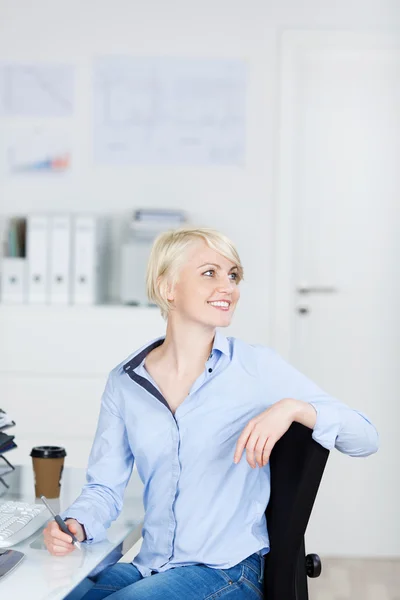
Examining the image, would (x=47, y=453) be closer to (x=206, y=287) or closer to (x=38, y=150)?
(x=206, y=287)

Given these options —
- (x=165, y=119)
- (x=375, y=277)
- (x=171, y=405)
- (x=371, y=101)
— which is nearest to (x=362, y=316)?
(x=375, y=277)

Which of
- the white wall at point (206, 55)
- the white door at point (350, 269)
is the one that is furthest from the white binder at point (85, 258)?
the white door at point (350, 269)

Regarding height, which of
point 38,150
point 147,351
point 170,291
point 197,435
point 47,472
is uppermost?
point 38,150

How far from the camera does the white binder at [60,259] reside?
11.3ft

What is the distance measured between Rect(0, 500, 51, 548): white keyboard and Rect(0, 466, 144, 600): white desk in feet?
0.04

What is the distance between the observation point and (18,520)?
1542 mm

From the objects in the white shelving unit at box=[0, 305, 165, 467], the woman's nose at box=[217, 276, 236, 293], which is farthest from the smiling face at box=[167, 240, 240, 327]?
the white shelving unit at box=[0, 305, 165, 467]

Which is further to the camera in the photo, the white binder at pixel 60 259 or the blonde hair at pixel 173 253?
the white binder at pixel 60 259

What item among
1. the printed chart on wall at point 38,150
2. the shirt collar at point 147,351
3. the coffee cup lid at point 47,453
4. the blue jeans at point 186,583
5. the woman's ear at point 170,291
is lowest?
the blue jeans at point 186,583

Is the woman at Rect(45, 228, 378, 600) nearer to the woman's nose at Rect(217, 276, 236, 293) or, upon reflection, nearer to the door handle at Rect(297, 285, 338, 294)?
the woman's nose at Rect(217, 276, 236, 293)

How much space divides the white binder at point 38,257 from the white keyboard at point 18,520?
1.84m

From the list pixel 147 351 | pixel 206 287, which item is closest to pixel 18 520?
pixel 147 351

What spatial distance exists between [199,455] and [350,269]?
229 cm

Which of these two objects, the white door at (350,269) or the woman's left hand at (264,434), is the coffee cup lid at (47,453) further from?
the white door at (350,269)
